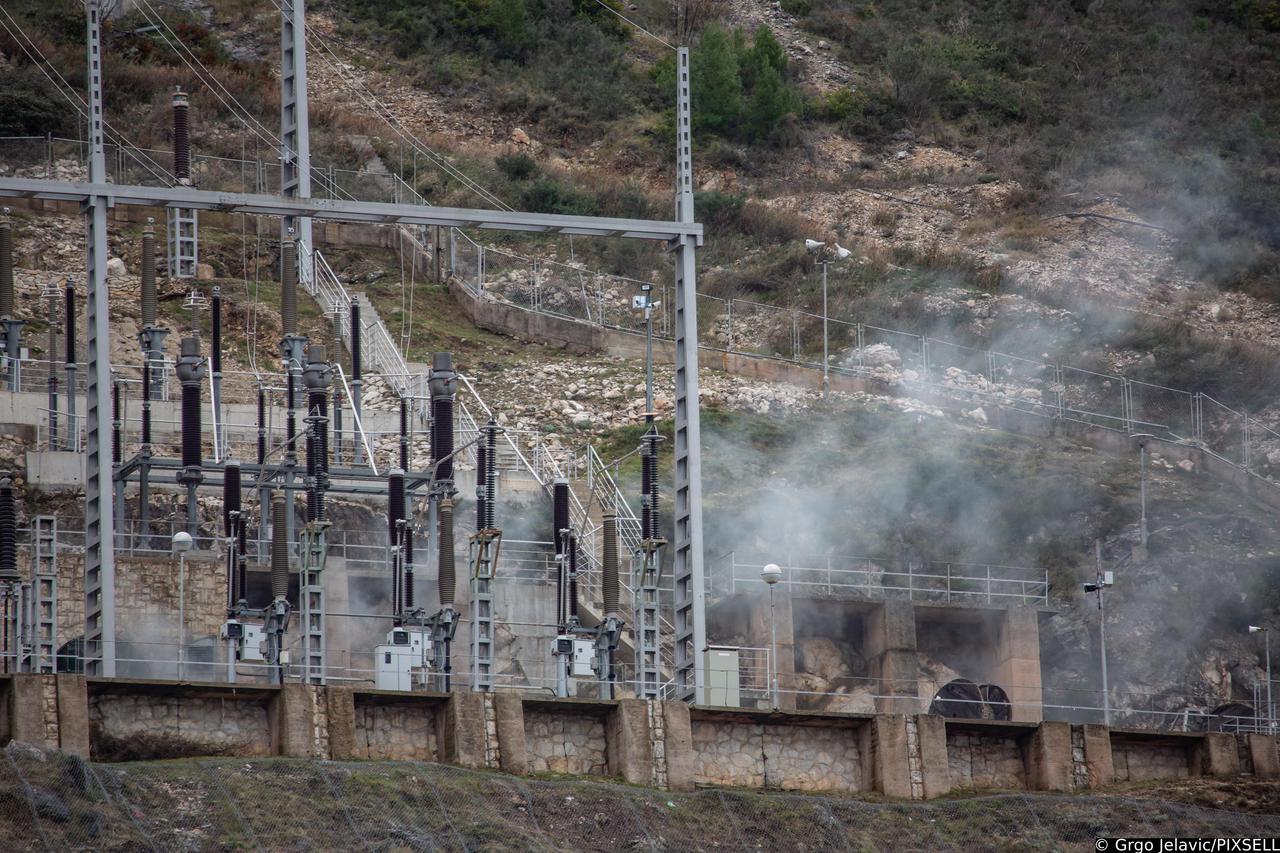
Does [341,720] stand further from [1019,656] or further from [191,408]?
[1019,656]

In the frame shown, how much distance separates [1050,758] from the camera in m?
47.0

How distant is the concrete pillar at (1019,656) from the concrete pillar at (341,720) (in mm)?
18435

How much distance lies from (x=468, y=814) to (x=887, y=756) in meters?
10.4

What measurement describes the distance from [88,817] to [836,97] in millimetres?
70083

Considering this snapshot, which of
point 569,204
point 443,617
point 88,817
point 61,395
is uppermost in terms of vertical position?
point 569,204

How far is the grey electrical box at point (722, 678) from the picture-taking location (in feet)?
148

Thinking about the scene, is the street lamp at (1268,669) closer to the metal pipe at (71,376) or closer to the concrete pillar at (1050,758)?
the concrete pillar at (1050,758)

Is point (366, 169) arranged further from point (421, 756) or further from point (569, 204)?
point (421, 756)

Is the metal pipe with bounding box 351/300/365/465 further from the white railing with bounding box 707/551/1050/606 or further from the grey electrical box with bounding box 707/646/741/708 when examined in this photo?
the grey electrical box with bounding box 707/646/741/708

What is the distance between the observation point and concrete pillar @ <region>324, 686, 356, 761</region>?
1641 inches

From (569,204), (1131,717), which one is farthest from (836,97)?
(1131,717)

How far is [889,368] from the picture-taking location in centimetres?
7225

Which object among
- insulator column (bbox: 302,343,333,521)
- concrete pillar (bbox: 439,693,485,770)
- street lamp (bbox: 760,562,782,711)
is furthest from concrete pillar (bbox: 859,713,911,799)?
insulator column (bbox: 302,343,333,521)

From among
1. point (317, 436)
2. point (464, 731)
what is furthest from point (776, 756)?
point (317, 436)
